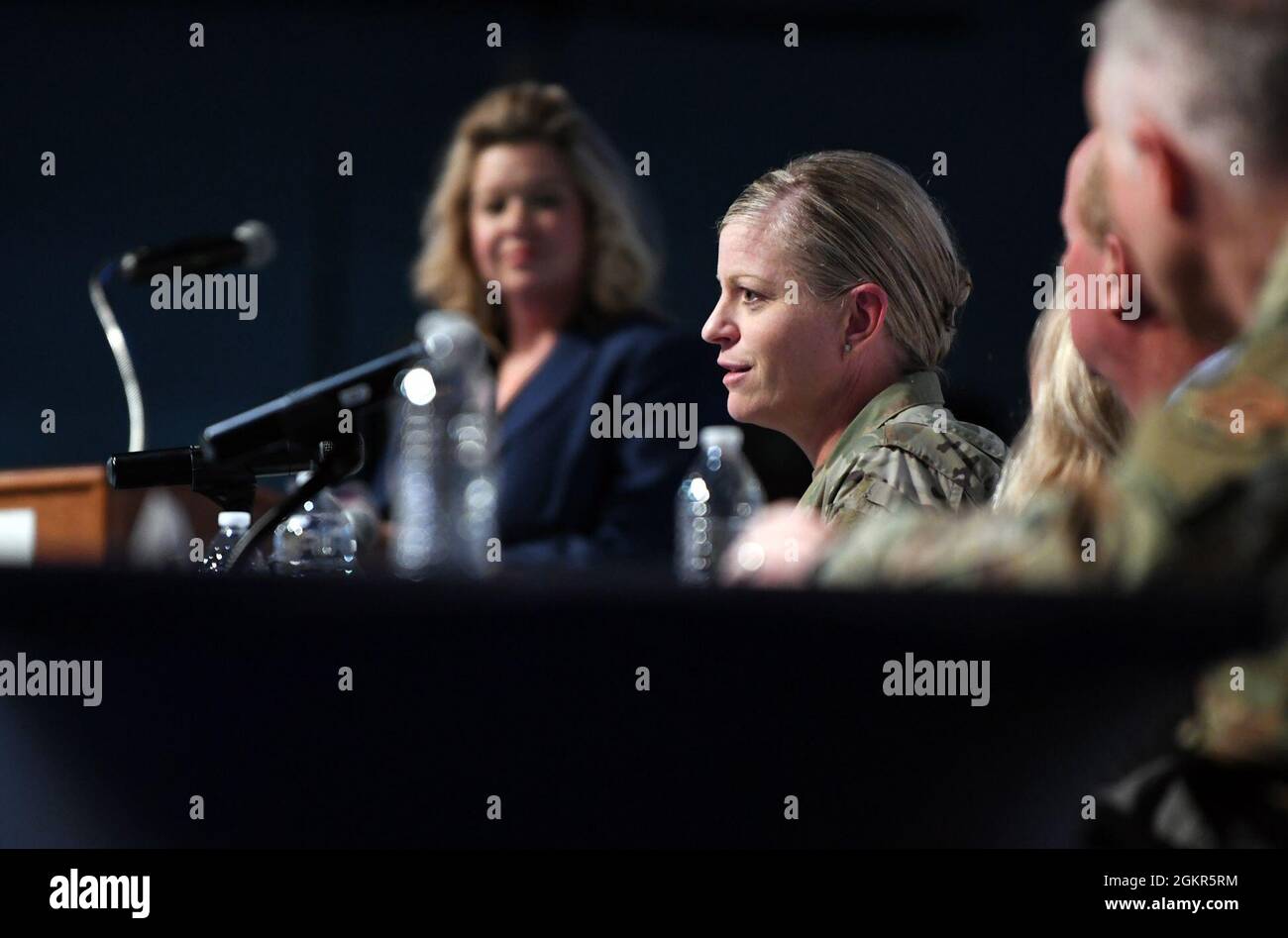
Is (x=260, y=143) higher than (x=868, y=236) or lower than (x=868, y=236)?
higher

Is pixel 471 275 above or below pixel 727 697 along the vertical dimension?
above

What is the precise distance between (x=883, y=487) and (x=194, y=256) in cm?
132

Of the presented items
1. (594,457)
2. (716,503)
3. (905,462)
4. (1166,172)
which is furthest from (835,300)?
(594,457)

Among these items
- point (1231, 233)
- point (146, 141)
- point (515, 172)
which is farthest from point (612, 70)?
point (1231, 233)

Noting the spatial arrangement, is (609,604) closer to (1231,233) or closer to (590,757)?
(590,757)

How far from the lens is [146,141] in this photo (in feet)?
14.9

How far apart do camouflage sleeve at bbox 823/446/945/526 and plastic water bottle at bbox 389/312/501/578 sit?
550 millimetres

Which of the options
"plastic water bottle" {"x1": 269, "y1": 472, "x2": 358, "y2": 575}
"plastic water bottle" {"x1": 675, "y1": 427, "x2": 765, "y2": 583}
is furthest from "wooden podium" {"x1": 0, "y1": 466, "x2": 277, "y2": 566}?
"plastic water bottle" {"x1": 675, "y1": 427, "x2": 765, "y2": 583}

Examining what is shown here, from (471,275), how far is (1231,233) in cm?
248

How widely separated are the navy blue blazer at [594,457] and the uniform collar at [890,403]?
3.92ft
